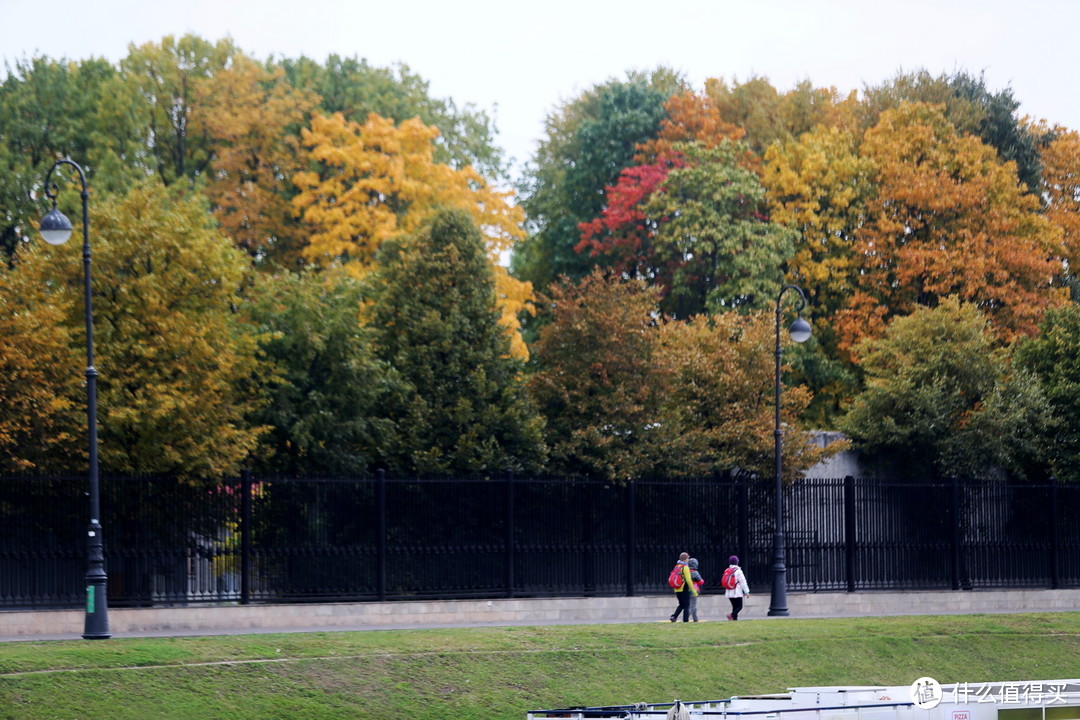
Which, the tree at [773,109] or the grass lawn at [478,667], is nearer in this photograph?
the grass lawn at [478,667]

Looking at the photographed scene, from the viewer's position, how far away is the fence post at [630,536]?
34875 millimetres

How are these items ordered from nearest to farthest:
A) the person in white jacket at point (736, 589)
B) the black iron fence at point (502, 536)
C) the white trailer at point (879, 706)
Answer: the white trailer at point (879, 706) < the black iron fence at point (502, 536) < the person in white jacket at point (736, 589)

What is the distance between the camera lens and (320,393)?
3750cm

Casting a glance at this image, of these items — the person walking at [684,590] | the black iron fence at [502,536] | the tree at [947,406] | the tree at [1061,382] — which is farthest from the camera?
the tree at [1061,382]

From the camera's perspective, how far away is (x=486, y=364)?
3644cm

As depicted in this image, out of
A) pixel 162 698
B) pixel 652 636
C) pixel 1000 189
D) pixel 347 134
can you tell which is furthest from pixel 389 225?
pixel 162 698

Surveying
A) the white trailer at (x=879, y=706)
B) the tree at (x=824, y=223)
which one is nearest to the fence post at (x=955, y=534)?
the tree at (x=824, y=223)

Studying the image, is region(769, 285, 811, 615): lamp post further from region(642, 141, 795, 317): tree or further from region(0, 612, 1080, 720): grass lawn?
region(642, 141, 795, 317): tree

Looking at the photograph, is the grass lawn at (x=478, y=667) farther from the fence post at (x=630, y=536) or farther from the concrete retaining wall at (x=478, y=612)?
the fence post at (x=630, y=536)

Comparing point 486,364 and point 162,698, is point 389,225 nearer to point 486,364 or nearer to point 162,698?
point 486,364

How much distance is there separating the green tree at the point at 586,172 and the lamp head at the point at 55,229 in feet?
116

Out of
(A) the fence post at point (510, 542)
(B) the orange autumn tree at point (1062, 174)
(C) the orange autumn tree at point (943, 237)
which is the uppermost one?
(B) the orange autumn tree at point (1062, 174)

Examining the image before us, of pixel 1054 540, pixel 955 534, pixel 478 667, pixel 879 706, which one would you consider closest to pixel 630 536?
pixel 955 534

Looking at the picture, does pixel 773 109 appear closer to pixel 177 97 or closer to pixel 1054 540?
pixel 177 97
